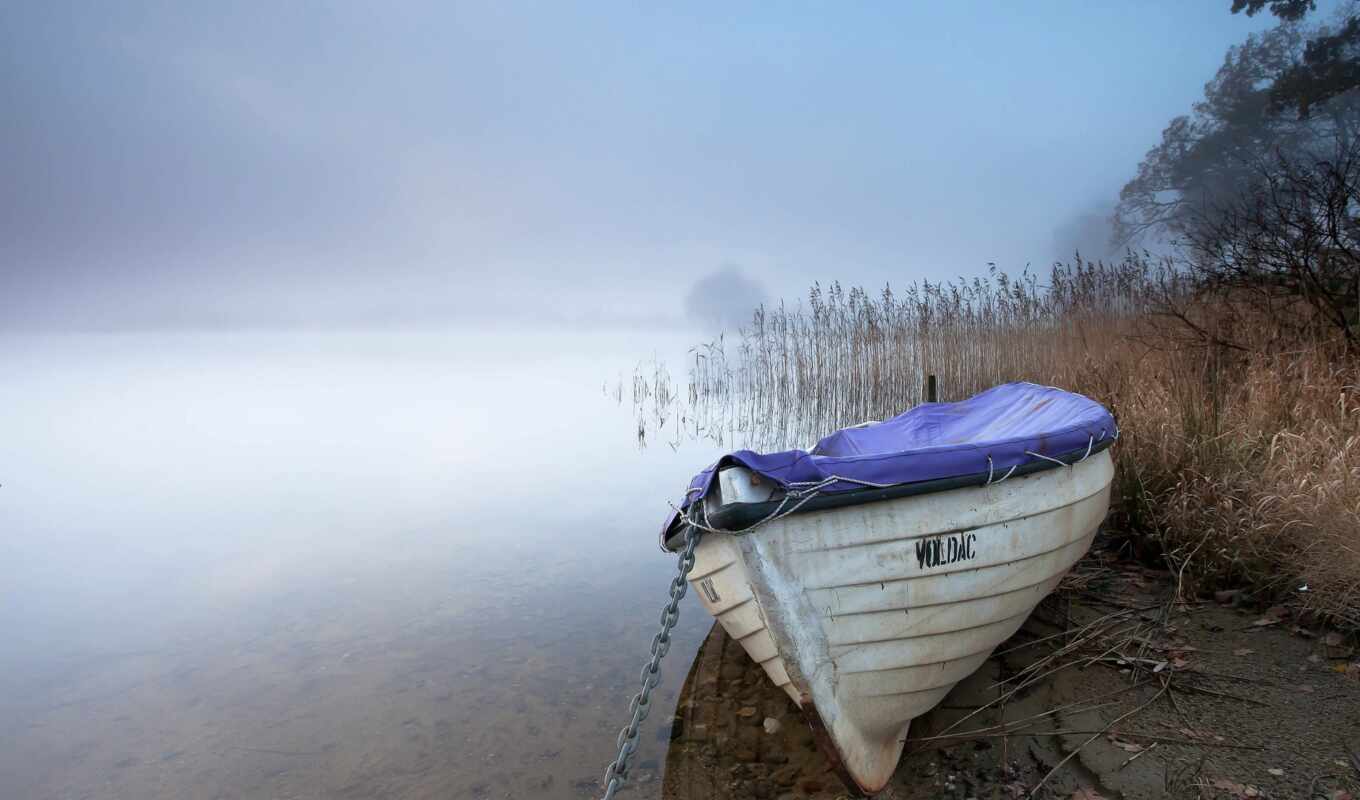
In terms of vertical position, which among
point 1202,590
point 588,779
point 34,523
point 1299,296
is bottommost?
point 588,779

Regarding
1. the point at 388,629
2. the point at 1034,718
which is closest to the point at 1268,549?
the point at 1034,718

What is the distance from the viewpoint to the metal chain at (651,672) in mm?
1892

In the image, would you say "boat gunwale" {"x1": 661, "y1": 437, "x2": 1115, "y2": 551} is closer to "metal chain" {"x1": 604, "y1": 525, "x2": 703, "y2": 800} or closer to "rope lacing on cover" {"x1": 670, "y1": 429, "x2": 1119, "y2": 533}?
"rope lacing on cover" {"x1": 670, "y1": 429, "x2": 1119, "y2": 533}

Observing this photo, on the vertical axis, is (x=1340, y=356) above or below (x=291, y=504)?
above

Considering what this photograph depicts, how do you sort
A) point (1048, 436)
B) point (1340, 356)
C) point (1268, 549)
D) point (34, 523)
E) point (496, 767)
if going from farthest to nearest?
point (34, 523) < point (1340, 356) < point (1268, 549) < point (496, 767) < point (1048, 436)

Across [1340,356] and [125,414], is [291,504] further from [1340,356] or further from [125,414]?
[125,414]

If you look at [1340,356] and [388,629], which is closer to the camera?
[388,629]

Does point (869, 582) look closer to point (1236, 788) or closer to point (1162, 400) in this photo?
point (1236, 788)

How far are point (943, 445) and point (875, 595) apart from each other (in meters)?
0.68

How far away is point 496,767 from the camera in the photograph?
2.79 meters

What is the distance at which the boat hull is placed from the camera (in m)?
2.22

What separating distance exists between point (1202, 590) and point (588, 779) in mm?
2829

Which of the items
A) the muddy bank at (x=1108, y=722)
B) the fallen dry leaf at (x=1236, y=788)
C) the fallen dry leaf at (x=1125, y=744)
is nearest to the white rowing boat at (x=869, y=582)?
the muddy bank at (x=1108, y=722)

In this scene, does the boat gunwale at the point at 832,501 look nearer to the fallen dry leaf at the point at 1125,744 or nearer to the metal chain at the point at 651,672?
the metal chain at the point at 651,672
